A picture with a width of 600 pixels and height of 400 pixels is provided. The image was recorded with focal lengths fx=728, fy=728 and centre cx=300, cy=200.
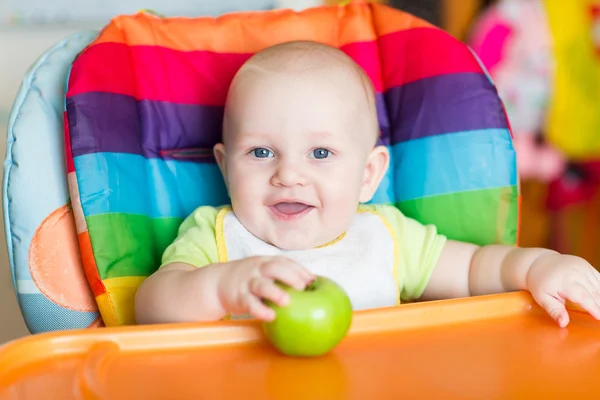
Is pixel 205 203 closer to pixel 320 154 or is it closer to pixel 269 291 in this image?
pixel 320 154

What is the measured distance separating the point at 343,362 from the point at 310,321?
0.06m

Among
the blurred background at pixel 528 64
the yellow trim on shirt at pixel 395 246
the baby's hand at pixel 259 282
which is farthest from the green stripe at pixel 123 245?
the blurred background at pixel 528 64

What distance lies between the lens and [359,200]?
1.04 m

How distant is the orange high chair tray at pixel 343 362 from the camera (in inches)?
25.5

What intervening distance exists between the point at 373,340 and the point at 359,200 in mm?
316

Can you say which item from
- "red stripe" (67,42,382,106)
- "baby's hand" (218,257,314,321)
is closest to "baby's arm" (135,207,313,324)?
"baby's hand" (218,257,314,321)

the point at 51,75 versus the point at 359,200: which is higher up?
the point at 51,75

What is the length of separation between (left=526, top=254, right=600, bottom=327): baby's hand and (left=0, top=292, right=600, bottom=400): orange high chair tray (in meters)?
0.02

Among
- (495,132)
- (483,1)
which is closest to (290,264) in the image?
(495,132)

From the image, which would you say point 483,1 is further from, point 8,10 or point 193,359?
point 193,359

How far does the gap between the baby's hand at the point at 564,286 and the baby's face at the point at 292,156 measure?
27 cm

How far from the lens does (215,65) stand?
1.14 m

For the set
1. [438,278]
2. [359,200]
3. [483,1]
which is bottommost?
[438,278]

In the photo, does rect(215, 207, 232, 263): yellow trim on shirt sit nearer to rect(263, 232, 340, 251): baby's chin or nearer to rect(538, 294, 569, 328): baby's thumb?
rect(263, 232, 340, 251): baby's chin
